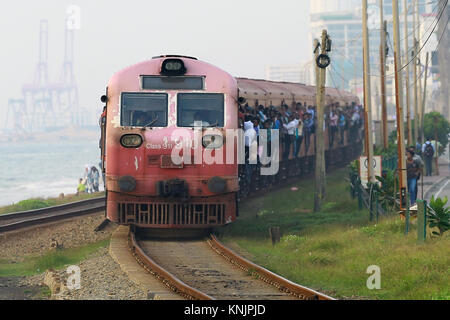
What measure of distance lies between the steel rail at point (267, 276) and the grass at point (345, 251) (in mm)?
445

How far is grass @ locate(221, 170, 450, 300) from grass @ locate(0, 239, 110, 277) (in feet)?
9.38

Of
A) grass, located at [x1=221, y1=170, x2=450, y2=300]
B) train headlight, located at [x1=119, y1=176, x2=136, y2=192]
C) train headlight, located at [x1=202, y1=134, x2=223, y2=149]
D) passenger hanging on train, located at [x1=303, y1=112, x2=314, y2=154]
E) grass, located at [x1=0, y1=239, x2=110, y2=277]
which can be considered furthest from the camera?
passenger hanging on train, located at [x1=303, y1=112, x2=314, y2=154]

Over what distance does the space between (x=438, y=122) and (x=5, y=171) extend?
116 metres

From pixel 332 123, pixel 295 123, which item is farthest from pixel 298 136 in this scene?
pixel 332 123

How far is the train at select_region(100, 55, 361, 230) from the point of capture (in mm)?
16266

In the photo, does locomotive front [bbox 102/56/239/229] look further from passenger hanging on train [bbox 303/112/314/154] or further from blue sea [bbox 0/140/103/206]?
blue sea [bbox 0/140/103/206]

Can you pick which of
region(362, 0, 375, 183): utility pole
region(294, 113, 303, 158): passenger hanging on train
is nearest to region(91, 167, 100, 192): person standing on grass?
region(294, 113, 303, 158): passenger hanging on train

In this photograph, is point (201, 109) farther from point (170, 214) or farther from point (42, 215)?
point (42, 215)

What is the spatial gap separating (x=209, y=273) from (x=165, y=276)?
42.4 inches

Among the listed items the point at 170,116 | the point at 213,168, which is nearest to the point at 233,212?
the point at 213,168

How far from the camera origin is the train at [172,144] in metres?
16.3

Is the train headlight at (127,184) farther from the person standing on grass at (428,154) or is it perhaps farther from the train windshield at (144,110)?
the person standing on grass at (428,154)

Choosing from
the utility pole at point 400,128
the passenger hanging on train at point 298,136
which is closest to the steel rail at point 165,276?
the utility pole at point 400,128

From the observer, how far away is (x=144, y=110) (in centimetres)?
1655
